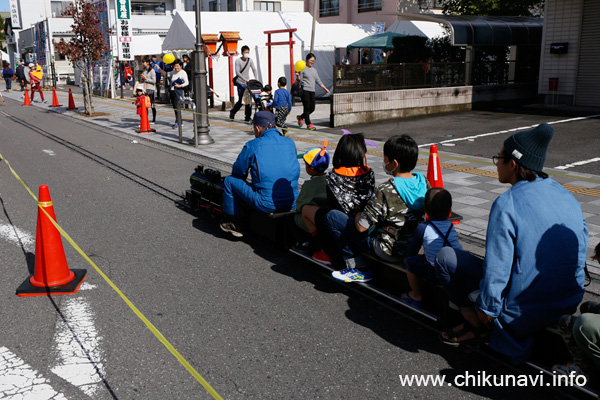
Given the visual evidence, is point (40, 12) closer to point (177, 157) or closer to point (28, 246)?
point (177, 157)

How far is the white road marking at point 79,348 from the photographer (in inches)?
132

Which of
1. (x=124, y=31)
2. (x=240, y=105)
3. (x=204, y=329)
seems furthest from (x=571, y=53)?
(x=124, y=31)

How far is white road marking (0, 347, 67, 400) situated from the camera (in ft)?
10.4

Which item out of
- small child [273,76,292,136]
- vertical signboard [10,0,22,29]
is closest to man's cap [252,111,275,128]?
small child [273,76,292,136]

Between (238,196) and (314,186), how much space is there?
1077mm

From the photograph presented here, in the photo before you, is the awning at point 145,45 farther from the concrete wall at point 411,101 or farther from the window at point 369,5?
the concrete wall at point 411,101

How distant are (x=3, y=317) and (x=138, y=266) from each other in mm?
1307

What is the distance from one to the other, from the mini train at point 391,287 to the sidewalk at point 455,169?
132 centimetres

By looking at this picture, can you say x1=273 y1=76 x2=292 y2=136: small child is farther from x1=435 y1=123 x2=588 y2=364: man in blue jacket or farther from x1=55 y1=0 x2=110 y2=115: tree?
x1=435 y1=123 x2=588 y2=364: man in blue jacket

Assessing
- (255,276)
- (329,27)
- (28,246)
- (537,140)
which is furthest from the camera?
(329,27)

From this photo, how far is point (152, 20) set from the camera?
54312mm

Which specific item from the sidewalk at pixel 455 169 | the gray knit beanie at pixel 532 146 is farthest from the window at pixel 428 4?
the gray knit beanie at pixel 532 146

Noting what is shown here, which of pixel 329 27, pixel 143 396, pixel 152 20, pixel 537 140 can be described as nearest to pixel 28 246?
pixel 143 396

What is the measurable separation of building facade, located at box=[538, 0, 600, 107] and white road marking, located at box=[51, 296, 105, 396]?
1772 centimetres
